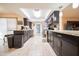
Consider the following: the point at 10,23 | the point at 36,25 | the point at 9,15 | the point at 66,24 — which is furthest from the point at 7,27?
the point at 36,25

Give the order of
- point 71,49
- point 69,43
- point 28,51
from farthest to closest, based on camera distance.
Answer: point 28,51, point 69,43, point 71,49

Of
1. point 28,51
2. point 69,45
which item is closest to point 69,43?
point 69,45

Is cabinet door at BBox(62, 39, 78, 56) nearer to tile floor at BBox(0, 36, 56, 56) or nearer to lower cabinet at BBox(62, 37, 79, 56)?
lower cabinet at BBox(62, 37, 79, 56)

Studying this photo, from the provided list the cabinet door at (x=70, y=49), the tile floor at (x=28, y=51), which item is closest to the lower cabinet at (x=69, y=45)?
the cabinet door at (x=70, y=49)

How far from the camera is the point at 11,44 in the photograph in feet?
18.5

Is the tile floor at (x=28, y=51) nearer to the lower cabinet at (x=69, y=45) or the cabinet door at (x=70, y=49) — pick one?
the lower cabinet at (x=69, y=45)

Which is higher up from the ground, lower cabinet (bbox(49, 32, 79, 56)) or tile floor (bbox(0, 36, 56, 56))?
lower cabinet (bbox(49, 32, 79, 56))

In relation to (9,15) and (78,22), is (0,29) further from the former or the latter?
(78,22)

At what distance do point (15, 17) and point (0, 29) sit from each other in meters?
1.70

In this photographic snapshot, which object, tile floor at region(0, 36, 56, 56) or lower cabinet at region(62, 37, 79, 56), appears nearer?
lower cabinet at region(62, 37, 79, 56)

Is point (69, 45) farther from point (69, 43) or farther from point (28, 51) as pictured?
point (28, 51)

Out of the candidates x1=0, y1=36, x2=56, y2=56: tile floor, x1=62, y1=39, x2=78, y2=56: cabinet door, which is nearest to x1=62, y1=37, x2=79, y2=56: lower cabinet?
x1=62, y1=39, x2=78, y2=56: cabinet door

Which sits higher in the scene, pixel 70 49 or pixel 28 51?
pixel 70 49

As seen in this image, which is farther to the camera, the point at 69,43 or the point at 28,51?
the point at 28,51
